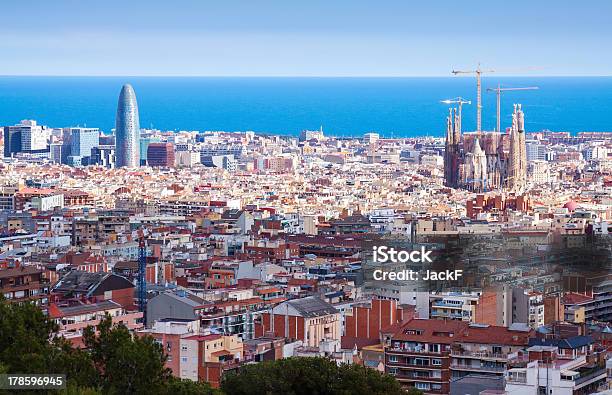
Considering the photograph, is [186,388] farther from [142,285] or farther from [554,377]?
[142,285]

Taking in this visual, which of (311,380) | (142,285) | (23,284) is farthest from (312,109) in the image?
(311,380)

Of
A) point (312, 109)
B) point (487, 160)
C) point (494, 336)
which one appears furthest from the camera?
point (312, 109)

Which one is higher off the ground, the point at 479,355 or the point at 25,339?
the point at 25,339

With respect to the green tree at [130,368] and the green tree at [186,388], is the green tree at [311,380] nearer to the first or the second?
the green tree at [186,388]

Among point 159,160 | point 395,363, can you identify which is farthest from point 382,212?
point 159,160

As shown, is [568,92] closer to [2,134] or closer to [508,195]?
[2,134]

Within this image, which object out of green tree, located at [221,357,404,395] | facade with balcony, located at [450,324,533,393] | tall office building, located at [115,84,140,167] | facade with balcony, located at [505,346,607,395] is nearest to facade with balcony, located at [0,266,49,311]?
facade with balcony, located at [450,324,533,393]
